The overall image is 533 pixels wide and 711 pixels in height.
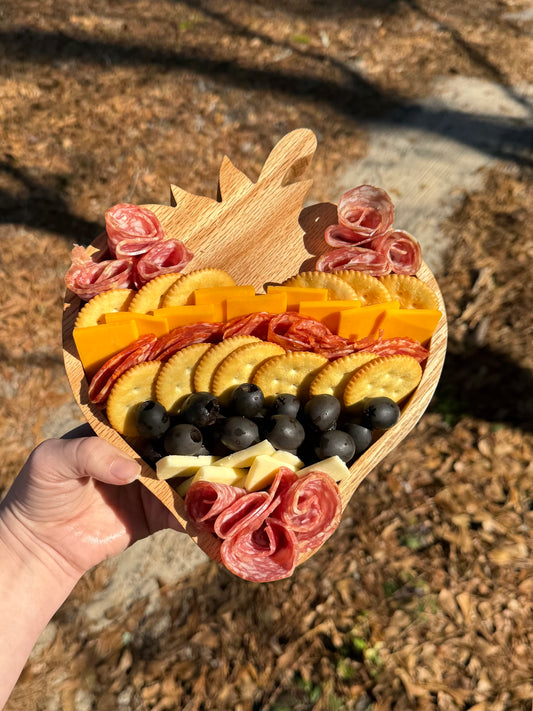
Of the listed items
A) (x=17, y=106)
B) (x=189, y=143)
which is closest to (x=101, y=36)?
(x=17, y=106)

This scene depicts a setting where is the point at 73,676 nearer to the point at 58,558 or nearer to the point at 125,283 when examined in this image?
the point at 58,558

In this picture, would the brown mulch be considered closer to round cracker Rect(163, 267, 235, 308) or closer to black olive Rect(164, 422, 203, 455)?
black olive Rect(164, 422, 203, 455)

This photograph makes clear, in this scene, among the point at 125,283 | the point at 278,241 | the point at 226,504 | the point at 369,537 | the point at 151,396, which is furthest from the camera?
the point at 369,537

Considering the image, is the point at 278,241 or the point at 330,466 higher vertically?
the point at 278,241

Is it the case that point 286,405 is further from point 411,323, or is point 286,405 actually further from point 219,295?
point 411,323

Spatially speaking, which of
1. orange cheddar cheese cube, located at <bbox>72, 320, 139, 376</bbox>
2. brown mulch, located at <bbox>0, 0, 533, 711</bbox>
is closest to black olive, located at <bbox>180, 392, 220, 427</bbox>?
orange cheddar cheese cube, located at <bbox>72, 320, 139, 376</bbox>

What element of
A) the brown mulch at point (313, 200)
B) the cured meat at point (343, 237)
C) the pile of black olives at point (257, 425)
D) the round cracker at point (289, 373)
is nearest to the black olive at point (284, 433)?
the pile of black olives at point (257, 425)
